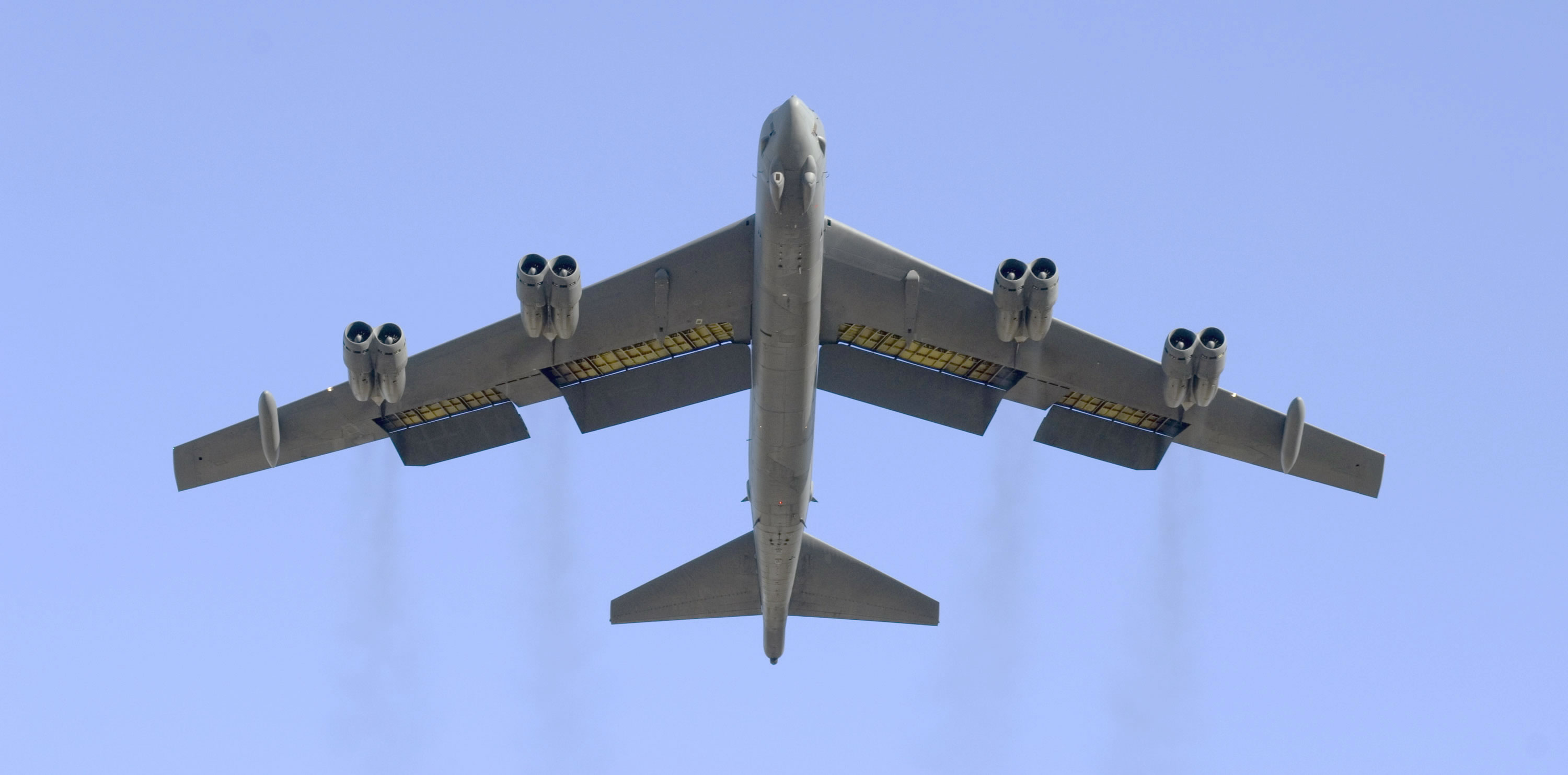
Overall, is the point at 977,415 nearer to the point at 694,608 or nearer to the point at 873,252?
the point at 873,252

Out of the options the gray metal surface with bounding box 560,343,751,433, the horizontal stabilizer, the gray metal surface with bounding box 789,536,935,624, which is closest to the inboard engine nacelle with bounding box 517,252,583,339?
the gray metal surface with bounding box 560,343,751,433

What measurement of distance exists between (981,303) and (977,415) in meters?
2.68

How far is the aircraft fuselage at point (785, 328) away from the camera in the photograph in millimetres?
27781

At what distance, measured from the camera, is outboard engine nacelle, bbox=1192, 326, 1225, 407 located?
31031 millimetres

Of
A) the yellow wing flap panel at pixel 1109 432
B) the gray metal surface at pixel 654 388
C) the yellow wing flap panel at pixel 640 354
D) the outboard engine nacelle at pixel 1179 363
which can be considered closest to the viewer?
the outboard engine nacelle at pixel 1179 363

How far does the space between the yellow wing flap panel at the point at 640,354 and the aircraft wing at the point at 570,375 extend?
0.03m

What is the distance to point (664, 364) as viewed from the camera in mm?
33625

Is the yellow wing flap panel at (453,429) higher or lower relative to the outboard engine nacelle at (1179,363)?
lower

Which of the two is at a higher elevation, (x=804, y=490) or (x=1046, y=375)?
(x=1046, y=375)

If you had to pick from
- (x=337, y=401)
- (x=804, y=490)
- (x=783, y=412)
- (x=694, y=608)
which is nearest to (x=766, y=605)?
(x=694, y=608)

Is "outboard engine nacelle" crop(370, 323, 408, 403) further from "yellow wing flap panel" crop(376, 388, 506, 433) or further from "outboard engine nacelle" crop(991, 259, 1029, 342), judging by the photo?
"outboard engine nacelle" crop(991, 259, 1029, 342)

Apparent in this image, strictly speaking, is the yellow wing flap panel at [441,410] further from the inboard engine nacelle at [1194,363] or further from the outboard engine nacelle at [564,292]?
the inboard engine nacelle at [1194,363]

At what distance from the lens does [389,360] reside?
101ft

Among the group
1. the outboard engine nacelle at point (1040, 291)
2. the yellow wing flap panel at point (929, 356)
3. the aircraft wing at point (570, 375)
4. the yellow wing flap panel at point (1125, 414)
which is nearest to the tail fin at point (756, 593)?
the aircraft wing at point (570, 375)
